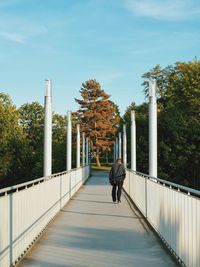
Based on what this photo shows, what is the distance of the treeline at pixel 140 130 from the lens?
58250 mm

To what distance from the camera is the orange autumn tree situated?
112 metres

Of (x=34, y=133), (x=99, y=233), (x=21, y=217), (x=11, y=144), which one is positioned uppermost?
(x=34, y=133)

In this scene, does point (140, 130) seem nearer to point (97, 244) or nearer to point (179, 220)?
point (97, 244)

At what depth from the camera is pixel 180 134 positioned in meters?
58.6

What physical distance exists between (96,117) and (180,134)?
5599 centimetres

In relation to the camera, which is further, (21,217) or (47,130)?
(47,130)

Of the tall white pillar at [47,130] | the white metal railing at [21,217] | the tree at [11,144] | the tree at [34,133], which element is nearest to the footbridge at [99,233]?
the white metal railing at [21,217]

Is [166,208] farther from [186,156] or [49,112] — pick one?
[186,156]

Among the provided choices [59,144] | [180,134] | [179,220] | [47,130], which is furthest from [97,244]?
[59,144]

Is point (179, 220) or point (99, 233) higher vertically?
point (179, 220)

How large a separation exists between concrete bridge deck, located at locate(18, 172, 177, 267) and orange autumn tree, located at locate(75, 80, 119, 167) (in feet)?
314

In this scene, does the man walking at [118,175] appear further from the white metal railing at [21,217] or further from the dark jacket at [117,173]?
the white metal railing at [21,217]

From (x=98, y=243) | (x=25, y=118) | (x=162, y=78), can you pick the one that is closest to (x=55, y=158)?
(x=162, y=78)

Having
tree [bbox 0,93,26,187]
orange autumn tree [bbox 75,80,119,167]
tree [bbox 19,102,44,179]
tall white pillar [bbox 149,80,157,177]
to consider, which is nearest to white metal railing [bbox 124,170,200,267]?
tall white pillar [bbox 149,80,157,177]
